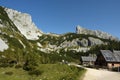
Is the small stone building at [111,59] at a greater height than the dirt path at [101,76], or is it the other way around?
the small stone building at [111,59]

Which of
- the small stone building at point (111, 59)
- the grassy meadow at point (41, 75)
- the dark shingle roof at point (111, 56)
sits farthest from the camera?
the dark shingle roof at point (111, 56)

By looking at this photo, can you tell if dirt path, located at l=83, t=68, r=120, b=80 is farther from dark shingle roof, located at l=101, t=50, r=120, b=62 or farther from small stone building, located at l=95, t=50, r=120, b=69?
dark shingle roof, located at l=101, t=50, r=120, b=62

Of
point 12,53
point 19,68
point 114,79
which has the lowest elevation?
point 114,79

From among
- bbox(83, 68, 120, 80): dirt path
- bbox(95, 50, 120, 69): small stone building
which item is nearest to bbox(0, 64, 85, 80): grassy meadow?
bbox(83, 68, 120, 80): dirt path

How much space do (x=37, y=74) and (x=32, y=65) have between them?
6.22 m

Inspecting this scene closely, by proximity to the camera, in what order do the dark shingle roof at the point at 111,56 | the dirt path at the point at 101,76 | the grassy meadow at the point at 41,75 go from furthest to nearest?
1. the dark shingle roof at the point at 111,56
2. the dirt path at the point at 101,76
3. the grassy meadow at the point at 41,75

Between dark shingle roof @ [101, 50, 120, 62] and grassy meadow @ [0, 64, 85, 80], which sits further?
dark shingle roof @ [101, 50, 120, 62]

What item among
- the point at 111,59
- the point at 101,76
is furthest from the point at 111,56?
the point at 101,76

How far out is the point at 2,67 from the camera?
3984 centimetres

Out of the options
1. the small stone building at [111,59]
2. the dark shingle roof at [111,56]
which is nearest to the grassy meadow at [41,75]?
the small stone building at [111,59]

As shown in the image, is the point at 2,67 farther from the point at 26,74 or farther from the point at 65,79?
the point at 65,79

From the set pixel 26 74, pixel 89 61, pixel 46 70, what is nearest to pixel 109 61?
pixel 46 70

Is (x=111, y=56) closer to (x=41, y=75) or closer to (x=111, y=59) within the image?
(x=111, y=59)

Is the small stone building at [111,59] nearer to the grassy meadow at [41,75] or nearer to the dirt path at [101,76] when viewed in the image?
the dirt path at [101,76]
